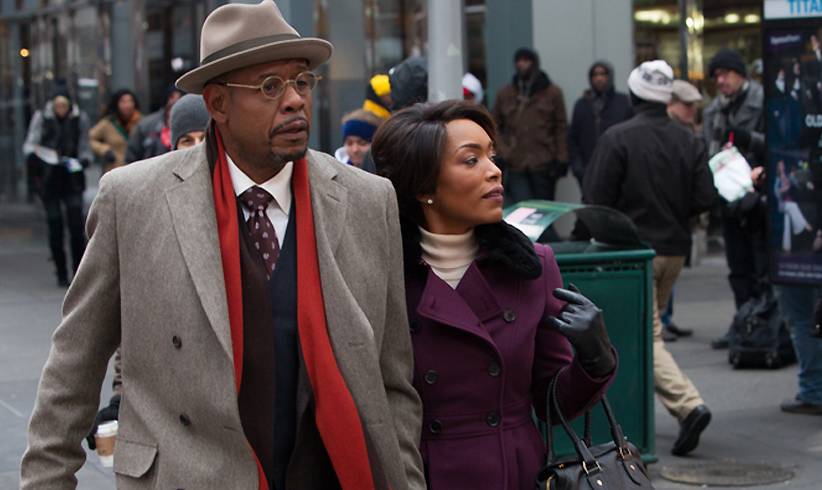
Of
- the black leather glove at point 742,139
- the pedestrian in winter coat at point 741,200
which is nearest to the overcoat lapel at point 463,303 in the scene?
the black leather glove at point 742,139

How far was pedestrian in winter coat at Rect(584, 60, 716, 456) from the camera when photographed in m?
8.30

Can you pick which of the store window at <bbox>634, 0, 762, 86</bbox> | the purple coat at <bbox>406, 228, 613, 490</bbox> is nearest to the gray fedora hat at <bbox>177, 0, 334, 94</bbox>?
the purple coat at <bbox>406, 228, 613, 490</bbox>

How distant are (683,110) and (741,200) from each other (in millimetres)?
698

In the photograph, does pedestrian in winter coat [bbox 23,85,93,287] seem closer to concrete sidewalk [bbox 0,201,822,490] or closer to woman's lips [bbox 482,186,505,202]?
concrete sidewalk [bbox 0,201,822,490]

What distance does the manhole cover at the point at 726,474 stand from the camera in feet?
23.0

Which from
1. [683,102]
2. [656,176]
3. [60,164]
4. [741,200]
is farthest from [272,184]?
[60,164]

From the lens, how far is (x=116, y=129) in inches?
591

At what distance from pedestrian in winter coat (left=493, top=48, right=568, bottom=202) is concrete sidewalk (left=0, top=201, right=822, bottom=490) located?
63.0 inches

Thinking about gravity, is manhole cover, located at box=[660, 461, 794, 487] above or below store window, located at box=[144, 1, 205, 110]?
below

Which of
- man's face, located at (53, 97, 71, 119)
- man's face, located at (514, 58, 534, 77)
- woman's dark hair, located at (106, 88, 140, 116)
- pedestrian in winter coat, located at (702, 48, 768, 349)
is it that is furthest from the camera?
woman's dark hair, located at (106, 88, 140, 116)

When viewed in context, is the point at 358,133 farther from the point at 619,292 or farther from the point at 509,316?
the point at 509,316

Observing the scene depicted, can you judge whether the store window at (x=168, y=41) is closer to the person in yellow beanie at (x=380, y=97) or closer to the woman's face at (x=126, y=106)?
the woman's face at (x=126, y=106)

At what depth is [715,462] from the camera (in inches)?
292

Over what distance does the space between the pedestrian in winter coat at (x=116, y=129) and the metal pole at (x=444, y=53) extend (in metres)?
7.64
